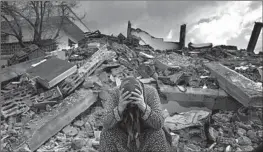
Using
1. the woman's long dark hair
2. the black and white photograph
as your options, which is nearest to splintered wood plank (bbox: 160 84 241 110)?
the black and white photograph

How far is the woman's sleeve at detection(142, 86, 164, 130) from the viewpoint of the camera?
120 inches

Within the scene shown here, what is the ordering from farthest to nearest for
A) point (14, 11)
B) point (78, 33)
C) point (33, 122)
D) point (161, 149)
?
point (78, 33) < point (14, 11) < point (33, 122) < point (161, 149)

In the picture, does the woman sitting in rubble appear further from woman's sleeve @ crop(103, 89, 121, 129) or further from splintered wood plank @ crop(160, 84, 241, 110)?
splintered wood plank @ crop(160, 84, 241, 110)

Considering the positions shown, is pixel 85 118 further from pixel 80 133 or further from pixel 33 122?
pixel 33 122

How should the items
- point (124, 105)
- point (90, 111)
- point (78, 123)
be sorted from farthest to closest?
point (90, 111)
point (78, 123)
point (124, 105)

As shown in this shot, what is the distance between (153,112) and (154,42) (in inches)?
427

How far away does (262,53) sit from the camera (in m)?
13.3

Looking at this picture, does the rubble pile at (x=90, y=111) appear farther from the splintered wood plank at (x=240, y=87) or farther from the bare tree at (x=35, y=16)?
the bare tree at (x=35, y=16)

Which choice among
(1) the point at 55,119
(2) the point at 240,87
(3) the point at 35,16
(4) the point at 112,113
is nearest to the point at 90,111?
(1) the point at 55,119

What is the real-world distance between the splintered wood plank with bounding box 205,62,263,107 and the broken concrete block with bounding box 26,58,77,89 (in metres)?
3.81

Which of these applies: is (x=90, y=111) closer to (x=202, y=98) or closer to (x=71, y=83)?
(x=71, y=83)

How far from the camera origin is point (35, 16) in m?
15.6

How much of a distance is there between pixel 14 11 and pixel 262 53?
11.7 meters

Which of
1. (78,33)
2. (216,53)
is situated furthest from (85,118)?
(78,33)
